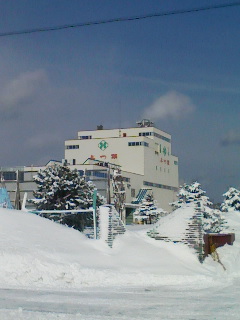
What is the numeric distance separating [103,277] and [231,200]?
42.4 metres

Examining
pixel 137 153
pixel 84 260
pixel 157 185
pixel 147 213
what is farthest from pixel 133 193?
pixel 84 260

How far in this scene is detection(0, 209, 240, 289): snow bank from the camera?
14320 millimetres

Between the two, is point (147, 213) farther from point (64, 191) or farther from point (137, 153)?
point (64, 191)

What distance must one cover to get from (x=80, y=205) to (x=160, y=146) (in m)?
74.4

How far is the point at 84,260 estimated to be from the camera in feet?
53.7

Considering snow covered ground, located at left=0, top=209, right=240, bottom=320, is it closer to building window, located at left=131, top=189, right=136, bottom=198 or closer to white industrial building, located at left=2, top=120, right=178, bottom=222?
building window, located at left=131, top=189, right=136, bottom=198

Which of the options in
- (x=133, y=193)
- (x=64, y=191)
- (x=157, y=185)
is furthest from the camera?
(x=157, y=185)

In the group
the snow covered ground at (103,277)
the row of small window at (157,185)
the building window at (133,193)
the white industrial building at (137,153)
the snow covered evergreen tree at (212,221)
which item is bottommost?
the snow covered ground at (103,277)

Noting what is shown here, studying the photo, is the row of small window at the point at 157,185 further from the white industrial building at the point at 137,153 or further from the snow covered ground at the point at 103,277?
the snow covered ground at the point at 103,277

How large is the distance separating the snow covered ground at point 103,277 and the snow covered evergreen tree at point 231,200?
3297cm

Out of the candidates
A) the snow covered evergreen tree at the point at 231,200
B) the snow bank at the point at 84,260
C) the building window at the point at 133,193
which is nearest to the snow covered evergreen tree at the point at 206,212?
the snow bank at the point at 84,260

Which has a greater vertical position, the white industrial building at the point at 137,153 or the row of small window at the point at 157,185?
the white industrial building at the point at 137,153

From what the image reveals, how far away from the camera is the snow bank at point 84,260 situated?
47.0 ft

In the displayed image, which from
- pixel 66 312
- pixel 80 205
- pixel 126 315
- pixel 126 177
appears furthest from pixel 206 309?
pixel 126 177
